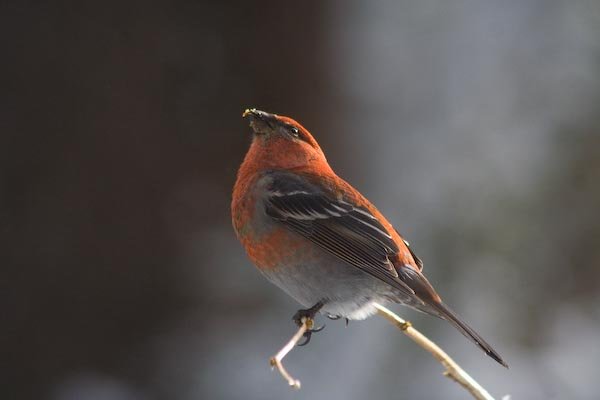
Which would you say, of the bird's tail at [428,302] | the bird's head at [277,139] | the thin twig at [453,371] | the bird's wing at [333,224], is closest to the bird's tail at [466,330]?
the bird's tail at [428,302]

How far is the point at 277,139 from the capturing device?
13.7 feet

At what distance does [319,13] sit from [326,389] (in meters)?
3.14

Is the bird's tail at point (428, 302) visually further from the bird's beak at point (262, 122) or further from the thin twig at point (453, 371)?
the bird's beak at point (262, 122)

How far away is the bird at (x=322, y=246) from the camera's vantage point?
373 centimetres

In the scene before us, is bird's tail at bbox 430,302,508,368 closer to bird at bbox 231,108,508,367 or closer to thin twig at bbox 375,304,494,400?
bird at bbox 231,108,508,367

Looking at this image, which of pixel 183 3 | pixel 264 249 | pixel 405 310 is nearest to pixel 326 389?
pixel 405 310

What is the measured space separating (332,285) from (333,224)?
1.05 ft

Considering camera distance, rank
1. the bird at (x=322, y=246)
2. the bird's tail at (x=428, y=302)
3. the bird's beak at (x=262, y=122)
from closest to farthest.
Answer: the bird's tail at (x=428, y=302) → the bird at (x=322, y=246) → the bird's beak at (x=262, y=122)

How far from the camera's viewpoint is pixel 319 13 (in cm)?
691

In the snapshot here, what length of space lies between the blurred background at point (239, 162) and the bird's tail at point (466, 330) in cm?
254

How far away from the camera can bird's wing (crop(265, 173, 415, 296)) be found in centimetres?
376

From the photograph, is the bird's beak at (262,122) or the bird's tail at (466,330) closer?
the bird's tail at (466,330)

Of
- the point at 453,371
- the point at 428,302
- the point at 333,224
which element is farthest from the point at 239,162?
the point at 453,371

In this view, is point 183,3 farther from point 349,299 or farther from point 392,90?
point 349,299
